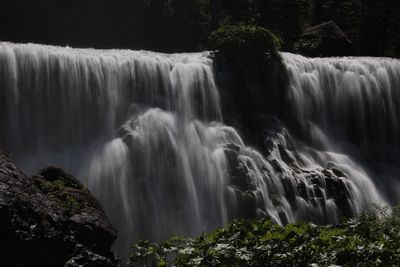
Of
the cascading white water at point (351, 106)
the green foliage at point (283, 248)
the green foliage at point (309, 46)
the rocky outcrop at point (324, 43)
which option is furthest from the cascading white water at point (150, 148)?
the rocky outcrop at point (324, 43)

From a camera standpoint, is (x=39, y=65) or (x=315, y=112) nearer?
(x=39, y=65)

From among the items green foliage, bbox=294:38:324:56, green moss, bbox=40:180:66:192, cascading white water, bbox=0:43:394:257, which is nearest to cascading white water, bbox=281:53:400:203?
cascading white water, bbox=0:43:394:257

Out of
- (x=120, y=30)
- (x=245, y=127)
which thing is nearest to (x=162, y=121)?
(x=245, y=127)

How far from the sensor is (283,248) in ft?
24.0

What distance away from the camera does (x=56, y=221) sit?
9.45 m

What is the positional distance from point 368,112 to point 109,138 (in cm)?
1152

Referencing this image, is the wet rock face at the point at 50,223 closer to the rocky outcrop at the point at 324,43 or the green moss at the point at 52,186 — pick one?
the green moss at the point at 52,186

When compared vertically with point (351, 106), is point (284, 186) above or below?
below

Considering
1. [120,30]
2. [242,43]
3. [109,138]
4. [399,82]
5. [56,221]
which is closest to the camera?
[56,221]

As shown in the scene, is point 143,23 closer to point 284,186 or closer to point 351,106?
point 351,106

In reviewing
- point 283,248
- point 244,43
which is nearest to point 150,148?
point 244,43

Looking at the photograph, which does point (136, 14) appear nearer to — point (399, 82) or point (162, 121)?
point (399, 82)

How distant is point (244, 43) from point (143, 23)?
1115cm

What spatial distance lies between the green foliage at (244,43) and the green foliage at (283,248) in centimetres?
→ 1616
